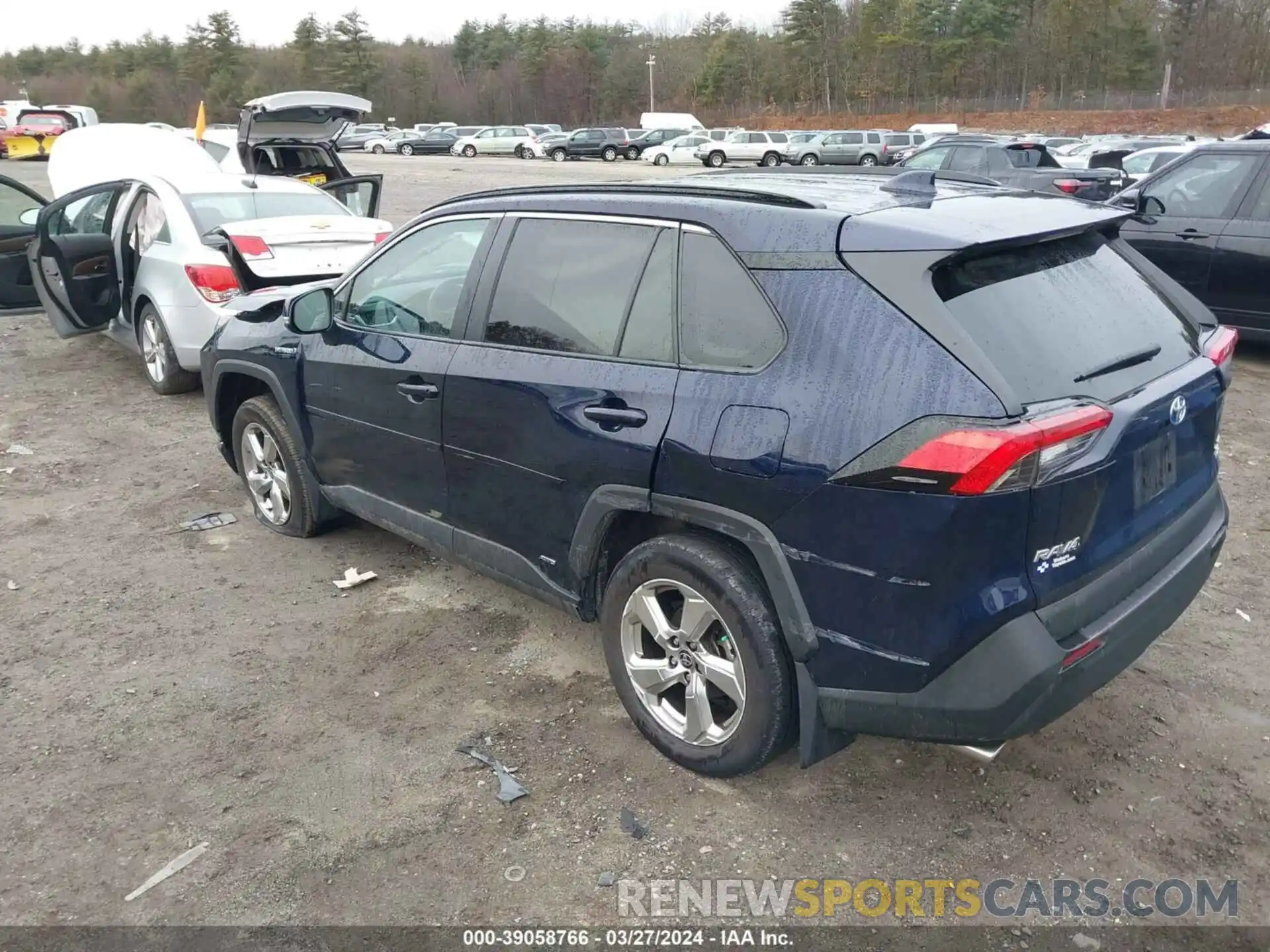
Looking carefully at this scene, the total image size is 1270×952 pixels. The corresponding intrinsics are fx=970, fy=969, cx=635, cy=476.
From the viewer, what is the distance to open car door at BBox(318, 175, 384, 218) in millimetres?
10297

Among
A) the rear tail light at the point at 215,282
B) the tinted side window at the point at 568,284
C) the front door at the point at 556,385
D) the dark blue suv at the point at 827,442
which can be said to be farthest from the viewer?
the rear tail light at the point at 215,282

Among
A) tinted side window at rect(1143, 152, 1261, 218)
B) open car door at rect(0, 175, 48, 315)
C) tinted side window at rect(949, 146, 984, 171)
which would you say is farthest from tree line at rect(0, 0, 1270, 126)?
open car door at rect(0, 175, 48, 315)

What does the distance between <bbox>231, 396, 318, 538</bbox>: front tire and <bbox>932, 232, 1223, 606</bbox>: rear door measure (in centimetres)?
340

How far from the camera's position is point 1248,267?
7.49 metres

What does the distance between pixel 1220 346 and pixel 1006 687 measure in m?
1.57

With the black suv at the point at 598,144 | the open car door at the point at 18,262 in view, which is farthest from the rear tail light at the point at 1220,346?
the black suv at the point at 598,144

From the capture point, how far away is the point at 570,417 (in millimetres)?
3188

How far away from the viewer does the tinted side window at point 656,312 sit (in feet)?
9.86

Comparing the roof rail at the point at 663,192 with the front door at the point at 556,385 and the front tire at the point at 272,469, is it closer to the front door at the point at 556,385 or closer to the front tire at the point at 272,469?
the front door at the point at 556,385

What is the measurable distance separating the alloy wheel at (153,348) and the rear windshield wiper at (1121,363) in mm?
6916

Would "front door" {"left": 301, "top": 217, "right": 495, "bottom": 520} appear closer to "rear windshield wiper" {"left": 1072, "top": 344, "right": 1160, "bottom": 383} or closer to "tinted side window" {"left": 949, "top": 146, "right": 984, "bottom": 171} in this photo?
"rear windshield wiper" {"left": 1072, "top": 344, "right": 1160, "bottom": 383}

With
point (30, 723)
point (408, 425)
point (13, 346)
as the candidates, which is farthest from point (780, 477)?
point (13, 346)

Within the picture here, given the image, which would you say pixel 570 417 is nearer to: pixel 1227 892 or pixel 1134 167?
pixel 1227 892

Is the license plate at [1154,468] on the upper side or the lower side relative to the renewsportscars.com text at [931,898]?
upper
